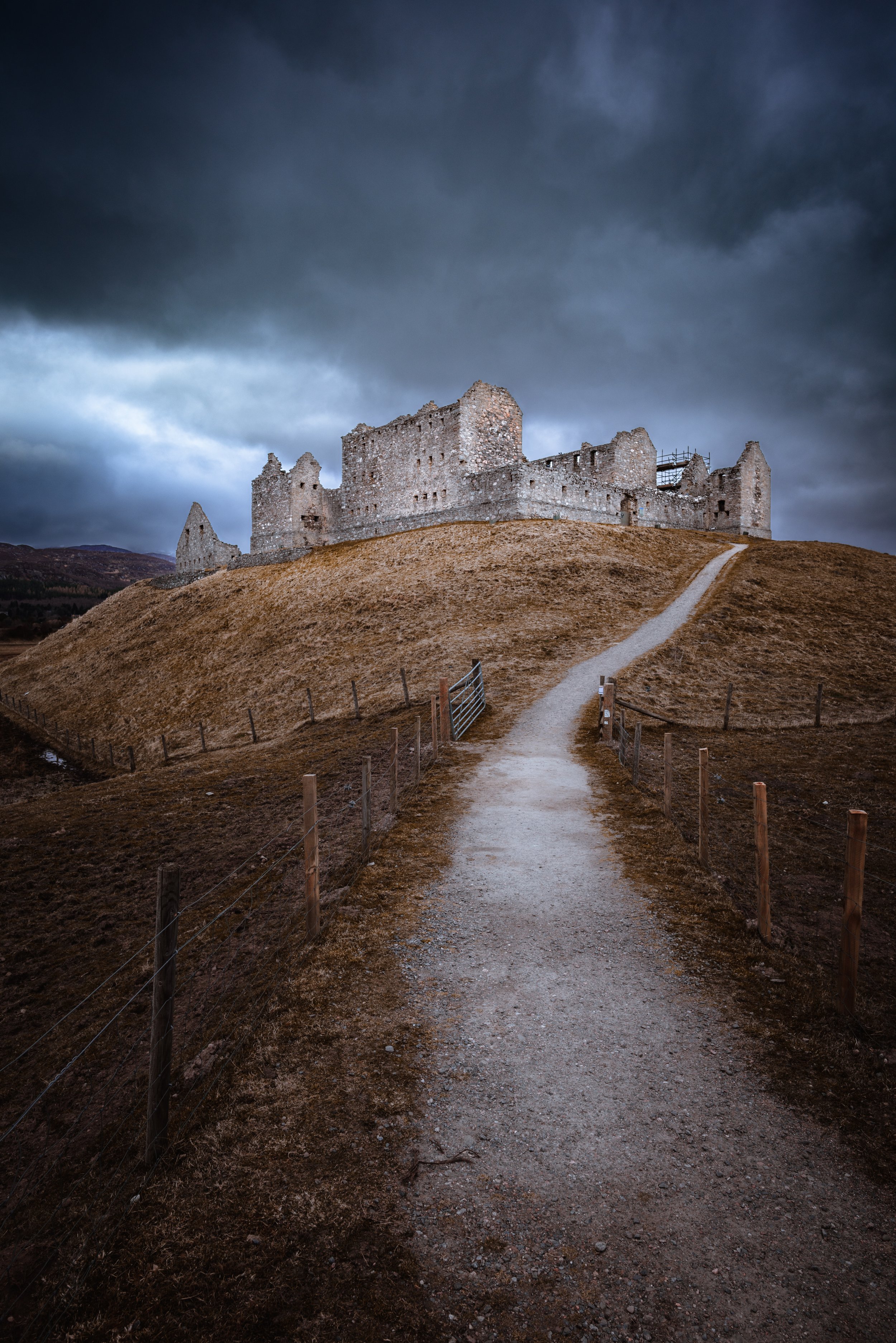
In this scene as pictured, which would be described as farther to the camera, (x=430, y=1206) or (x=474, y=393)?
(x=474, y=393)

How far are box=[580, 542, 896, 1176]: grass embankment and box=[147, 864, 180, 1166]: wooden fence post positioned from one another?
453cm

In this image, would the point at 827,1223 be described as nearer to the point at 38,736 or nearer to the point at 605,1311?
the point at 605,1311

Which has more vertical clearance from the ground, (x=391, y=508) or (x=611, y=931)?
(x=391, y=508)

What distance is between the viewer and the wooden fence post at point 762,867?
24.1 feet

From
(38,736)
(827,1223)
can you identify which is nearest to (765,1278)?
(827,1223)

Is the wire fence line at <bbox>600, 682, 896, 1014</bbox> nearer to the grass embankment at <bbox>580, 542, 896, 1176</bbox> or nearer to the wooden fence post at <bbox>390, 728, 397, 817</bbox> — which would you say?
the grass embankment at <bbox>580, 542, 896, 1176</bbox>

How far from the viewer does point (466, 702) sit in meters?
19.5

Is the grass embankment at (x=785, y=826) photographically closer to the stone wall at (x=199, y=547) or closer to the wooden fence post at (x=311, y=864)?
the wooden fence post at (x=311, y=864)

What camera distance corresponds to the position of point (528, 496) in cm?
5047

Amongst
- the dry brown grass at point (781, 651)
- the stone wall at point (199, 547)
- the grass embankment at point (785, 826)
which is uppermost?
the stone wall at point (199, 547)

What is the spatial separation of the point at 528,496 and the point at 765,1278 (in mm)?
49816

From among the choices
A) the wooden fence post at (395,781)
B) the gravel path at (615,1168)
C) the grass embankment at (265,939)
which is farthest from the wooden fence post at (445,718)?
the gravel path at (615,1168)

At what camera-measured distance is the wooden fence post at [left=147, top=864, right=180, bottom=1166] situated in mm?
4457

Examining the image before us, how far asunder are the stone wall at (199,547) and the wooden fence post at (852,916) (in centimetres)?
6339
